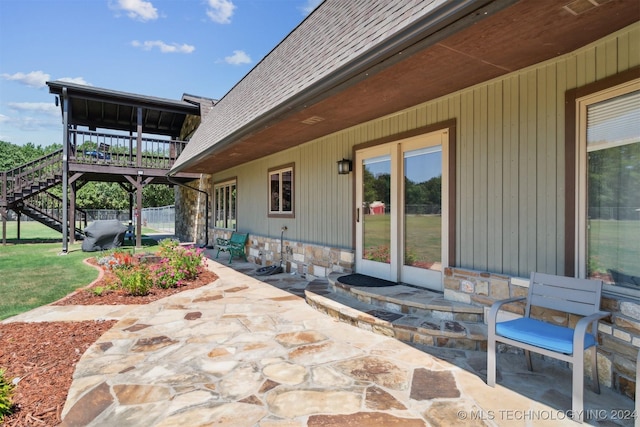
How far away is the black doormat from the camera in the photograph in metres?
4.44

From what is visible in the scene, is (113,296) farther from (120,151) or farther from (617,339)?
(120,151)

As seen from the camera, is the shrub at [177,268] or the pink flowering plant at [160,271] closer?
the pink flowering plant at [160,271]

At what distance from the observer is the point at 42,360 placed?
2963 mm

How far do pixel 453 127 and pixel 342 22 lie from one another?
1775mm

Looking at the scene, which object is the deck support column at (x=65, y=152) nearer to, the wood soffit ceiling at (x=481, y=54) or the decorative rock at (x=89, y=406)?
the wood soffit ceiling at (x=481, y=54)

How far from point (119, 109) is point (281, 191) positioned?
9.67 metres

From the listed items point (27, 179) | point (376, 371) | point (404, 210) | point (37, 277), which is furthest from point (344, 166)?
point (27, 179)

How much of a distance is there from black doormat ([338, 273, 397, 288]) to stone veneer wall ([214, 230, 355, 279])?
41cm

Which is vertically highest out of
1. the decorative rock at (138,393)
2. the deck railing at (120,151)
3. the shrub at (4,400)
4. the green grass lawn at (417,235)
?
the deck railing at (120,151)

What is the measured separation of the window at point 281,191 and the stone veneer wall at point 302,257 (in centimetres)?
63

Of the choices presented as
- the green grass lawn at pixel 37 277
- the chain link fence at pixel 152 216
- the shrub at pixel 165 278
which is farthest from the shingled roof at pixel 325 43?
the chain link fence at pixel 152 216

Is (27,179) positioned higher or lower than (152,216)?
higher

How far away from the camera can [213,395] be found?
2.38 meters

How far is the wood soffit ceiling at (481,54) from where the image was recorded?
217 cm
